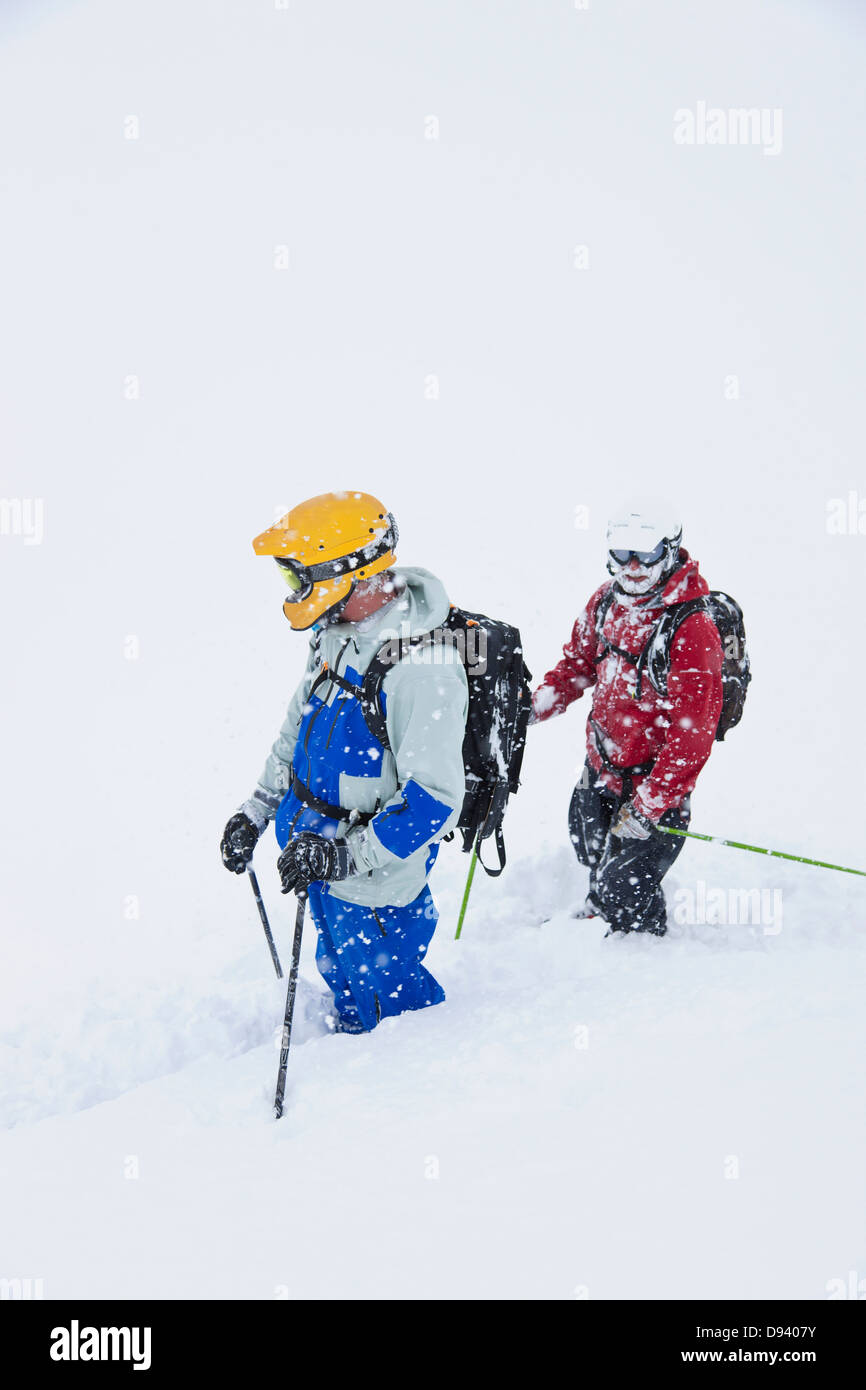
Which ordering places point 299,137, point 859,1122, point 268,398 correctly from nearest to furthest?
1. point 859,1122
2. point 268,398
3. point 299,137

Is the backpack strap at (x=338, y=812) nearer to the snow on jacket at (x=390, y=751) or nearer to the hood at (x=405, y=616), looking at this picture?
the snow on jacket at (x=390, y=751)

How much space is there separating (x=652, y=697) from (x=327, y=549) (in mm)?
A: 2148

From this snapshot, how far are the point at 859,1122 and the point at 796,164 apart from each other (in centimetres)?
9334

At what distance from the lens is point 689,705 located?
14.4 feet

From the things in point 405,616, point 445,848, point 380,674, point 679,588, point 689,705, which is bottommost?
point 445,848

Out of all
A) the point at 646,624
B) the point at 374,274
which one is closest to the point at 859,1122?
the point at 646,624

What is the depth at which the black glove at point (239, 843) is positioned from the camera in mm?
4207

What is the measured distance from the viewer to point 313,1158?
291 cm

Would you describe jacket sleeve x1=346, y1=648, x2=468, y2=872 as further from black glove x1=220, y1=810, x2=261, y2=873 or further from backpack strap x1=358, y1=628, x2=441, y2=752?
black glove x1=220, y1=810, x2=261, y2=873

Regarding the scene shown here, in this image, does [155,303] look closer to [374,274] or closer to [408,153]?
[374,274]
